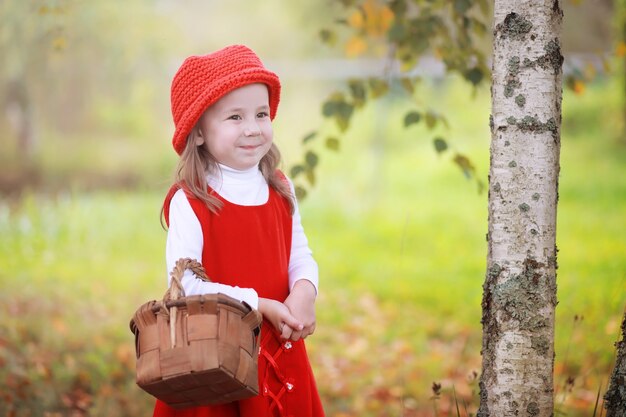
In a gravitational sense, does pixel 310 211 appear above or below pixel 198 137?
above

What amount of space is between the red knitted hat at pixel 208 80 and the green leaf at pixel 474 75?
1.37m

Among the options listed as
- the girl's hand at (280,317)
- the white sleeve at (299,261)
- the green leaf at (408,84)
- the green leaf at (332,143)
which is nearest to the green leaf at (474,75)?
the green leaf at (408,84)

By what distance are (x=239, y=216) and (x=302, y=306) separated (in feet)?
1.06

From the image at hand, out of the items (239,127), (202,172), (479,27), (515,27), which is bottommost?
(202,172)

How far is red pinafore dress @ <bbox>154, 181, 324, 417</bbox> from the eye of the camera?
2.09 metres

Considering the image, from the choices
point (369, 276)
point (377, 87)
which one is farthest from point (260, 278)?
point (369, 276)

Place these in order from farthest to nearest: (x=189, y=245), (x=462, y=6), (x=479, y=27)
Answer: (x=479, y=27)
(x=462, y=6)
(x=189, y=245)

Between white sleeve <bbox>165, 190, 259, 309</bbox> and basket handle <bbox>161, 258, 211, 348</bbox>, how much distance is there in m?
0.02

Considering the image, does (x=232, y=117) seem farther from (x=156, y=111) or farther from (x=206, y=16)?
(x=206, y=16)

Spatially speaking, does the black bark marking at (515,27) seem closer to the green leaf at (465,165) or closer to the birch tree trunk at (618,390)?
the birch tree trunk at (618,390)

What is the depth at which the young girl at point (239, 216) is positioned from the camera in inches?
81.5

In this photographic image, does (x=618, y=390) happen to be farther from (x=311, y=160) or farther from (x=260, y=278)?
(x=311, y=160)

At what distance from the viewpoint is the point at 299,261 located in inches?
91.2

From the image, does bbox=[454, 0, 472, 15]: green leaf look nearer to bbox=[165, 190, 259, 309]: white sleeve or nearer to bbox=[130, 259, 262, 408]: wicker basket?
bbox=[165, 190, 259, 309]: white sleeve
